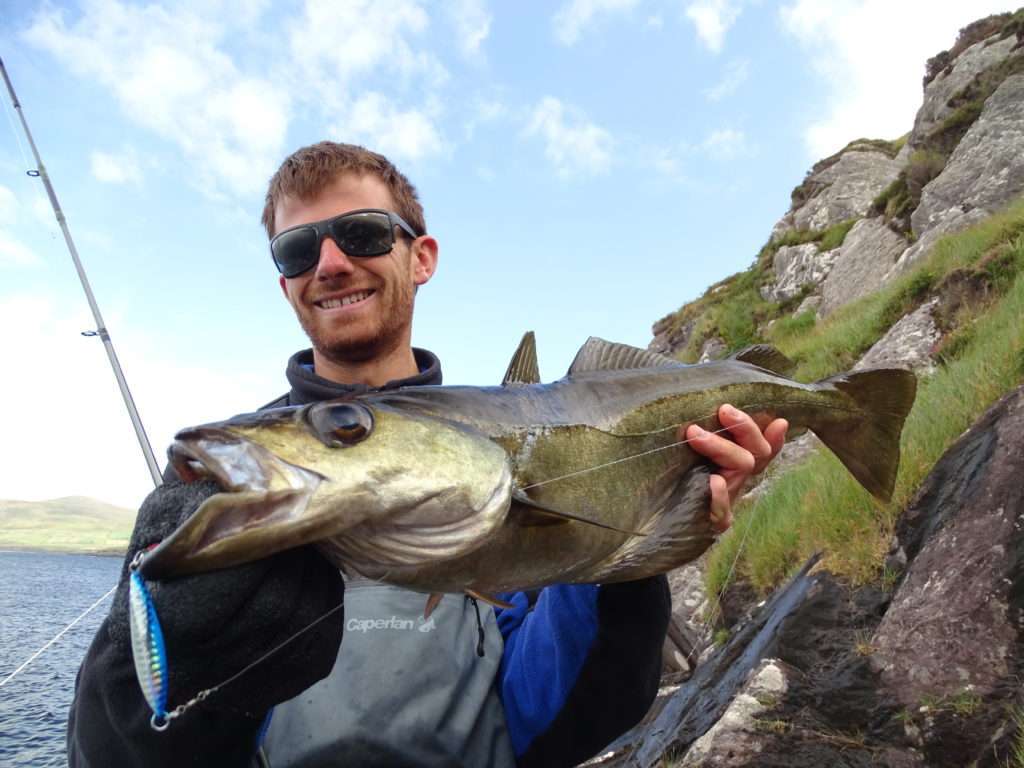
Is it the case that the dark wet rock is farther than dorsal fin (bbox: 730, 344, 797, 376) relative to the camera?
No

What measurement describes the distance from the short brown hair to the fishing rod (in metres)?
1.77

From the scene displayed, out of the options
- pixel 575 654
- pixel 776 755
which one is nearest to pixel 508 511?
pixel 575 654

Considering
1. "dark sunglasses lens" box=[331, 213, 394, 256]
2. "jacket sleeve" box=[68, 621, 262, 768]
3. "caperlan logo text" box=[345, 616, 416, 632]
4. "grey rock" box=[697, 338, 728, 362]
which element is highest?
"dark sunglasses lens" box=[331, 213, 394, 256]

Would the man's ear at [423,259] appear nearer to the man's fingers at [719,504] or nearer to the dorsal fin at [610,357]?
the dorsal fin at [610,357]

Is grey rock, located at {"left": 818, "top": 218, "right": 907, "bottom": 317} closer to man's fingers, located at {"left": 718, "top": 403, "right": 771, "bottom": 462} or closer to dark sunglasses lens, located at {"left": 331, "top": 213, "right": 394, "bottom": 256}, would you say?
man's fingers, located at {"left": 718, "top": 403, "right": 771, "bottom": 462}

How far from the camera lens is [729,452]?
8.68ft

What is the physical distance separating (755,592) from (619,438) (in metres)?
3.42

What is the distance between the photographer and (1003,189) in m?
10.6

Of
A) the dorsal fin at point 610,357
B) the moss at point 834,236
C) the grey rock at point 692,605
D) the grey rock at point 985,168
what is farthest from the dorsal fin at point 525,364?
the moss at point 834,236

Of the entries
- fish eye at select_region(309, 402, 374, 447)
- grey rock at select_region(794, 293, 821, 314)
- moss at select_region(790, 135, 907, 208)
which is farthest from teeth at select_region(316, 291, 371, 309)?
moss at select_region(790, 135, 907, 208)

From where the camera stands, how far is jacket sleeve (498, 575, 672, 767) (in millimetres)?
2824

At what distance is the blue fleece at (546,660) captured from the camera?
2861 mm

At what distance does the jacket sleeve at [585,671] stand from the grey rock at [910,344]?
5.31m

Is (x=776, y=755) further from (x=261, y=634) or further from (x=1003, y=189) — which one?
(x=1003, y=189)
